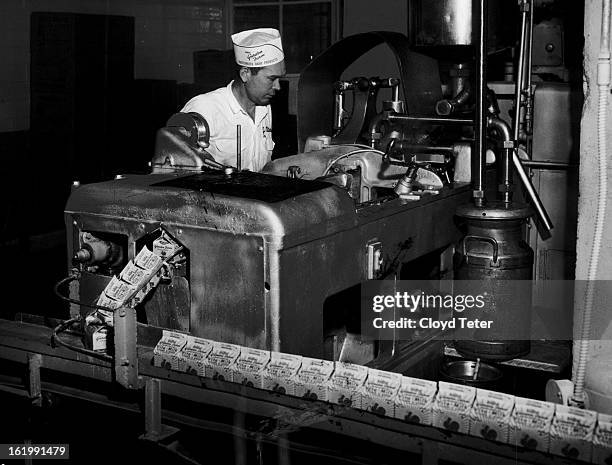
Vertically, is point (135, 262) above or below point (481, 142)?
below

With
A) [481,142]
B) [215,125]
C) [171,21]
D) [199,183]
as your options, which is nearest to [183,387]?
[199,183]

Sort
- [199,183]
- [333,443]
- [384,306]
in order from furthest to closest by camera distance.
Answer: [384,306], [199,183], [333,443]

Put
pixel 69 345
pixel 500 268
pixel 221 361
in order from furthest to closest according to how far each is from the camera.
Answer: pixel 500 268 → pixel 69 345 → pixel 221 361

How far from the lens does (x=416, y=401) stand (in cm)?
216

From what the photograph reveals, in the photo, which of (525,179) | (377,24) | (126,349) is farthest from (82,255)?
(377,24)

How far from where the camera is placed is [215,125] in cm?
425

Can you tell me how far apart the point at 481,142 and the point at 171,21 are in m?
5.07

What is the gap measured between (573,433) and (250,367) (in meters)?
0.86

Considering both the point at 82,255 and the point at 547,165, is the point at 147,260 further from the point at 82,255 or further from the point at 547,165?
the point at 547,165

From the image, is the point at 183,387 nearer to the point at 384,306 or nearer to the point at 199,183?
the point at 199,183

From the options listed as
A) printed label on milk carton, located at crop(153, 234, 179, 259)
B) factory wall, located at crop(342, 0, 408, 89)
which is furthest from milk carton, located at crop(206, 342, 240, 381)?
factory wall, located at crop(342, 0, 408, 89)

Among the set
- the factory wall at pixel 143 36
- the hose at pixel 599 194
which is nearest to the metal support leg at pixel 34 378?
the hose at pixel 599 194

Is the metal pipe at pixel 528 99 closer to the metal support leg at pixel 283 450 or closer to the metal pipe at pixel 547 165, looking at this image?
the metal pipe at pixel 547 165

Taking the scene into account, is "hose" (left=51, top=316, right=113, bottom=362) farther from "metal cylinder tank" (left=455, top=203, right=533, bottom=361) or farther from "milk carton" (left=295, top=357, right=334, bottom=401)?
"metal cylinder tank" (left=455, top=203, right=533, bottom=361)
